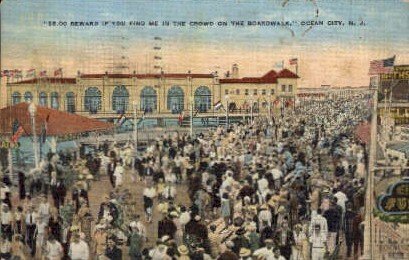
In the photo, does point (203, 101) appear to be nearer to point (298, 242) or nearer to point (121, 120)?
point (121, 120)

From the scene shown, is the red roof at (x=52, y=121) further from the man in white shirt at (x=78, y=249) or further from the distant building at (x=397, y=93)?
the distant building at (x=397, y=93)

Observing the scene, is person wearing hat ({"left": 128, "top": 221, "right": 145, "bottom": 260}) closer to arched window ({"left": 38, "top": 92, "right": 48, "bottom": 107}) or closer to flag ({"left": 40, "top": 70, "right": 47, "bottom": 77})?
arched window ({"left": 38, "top": 92, "right": 48, "bottom": 107})

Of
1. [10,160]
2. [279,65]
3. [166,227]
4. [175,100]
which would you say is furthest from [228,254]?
[10,160]

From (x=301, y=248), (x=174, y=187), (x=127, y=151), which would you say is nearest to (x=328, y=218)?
(x=301, y=248)

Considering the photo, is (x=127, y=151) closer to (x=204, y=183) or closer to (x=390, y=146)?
(x=204, y=183)

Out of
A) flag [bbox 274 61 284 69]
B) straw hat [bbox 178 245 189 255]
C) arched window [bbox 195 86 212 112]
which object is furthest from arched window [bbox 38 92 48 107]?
flag [bbox 274 61 284 69]
